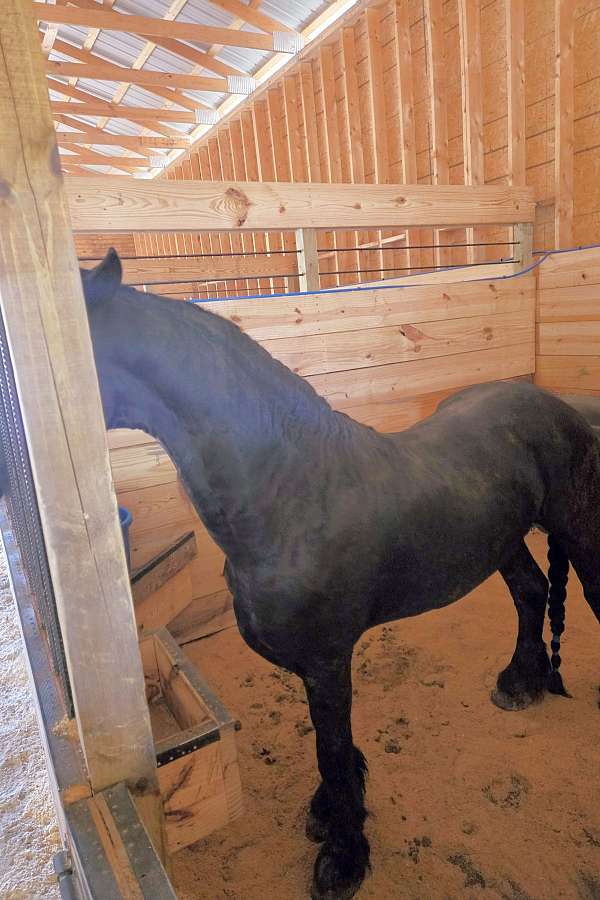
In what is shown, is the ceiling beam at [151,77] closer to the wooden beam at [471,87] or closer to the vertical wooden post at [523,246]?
the wooden beam at [471,87]

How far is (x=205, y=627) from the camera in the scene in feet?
9.40

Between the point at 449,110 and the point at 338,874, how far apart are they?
5.98 metres

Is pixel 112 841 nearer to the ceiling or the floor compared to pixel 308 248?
nearer to the floor

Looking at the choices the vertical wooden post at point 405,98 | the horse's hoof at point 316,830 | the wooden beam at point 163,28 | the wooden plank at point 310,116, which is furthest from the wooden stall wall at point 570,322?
the wooden beam at point 163,28

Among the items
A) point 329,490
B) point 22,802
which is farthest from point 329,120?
point 22,802

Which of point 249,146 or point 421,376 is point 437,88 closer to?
point 421,376

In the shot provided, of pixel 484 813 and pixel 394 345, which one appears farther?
pixel 394 345

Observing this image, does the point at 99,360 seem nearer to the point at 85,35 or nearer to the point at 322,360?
the point at 322,360

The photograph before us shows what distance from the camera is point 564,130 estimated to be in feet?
14.1

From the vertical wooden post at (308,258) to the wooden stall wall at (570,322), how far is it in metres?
1.71

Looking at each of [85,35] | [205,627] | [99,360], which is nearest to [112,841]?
[99,360]

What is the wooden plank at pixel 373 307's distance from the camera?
8.65ft

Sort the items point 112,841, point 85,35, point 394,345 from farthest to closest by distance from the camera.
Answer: point 85,35 < point 394,345 < point 112,841

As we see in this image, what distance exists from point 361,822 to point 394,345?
226 cm
